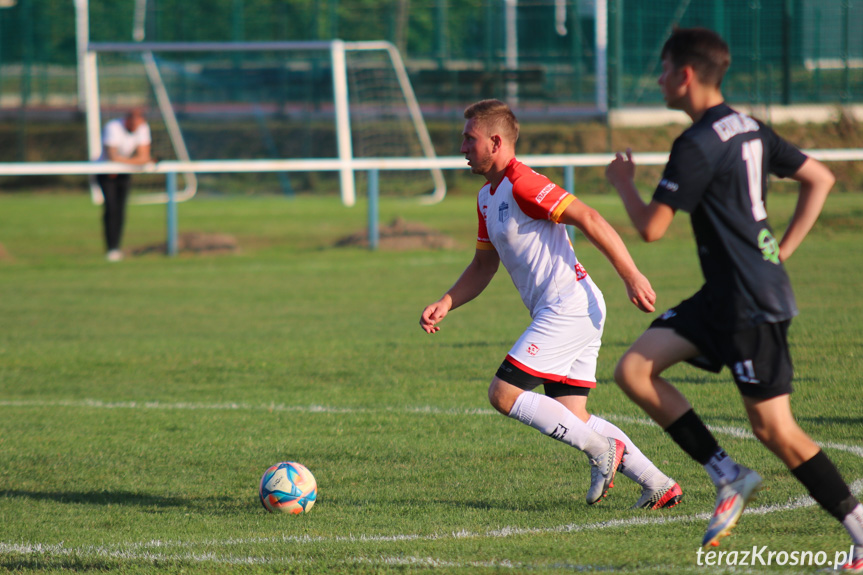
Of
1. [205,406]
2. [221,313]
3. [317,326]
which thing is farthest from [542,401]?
[221,313]

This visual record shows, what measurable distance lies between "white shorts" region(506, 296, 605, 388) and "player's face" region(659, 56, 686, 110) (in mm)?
1220

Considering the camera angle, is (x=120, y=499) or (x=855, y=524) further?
(x=120, y=499)

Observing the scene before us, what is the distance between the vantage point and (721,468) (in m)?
3.89

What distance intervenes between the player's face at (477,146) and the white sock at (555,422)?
1048 mm

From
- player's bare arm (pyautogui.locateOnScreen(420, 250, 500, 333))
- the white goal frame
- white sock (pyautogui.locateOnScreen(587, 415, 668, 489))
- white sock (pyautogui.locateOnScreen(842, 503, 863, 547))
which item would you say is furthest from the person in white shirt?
white sock (pyautogui.locateOnScreen(842, 503, 863, 547))

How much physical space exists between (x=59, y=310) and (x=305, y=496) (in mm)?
7976

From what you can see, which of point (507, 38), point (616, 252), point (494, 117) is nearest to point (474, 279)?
point (494, 117)

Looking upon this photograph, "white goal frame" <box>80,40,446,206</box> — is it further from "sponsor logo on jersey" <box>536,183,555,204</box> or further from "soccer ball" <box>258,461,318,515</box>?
"sponsor logo on jersey" <box>536,183,555,204</box>

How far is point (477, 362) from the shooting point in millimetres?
8305

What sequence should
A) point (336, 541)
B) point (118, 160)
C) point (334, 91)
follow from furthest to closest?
1. point (334, 91)
2. point (118, 160)
3. point (336, 541)

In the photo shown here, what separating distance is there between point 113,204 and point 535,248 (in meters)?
12.5

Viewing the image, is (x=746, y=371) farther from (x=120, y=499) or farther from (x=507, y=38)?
(x=507, y=38)

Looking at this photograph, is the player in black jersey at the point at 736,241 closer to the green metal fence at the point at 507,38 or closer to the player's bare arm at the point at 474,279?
the player's bare arm at the point at 474,279

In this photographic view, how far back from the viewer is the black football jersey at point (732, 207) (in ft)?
11.7
